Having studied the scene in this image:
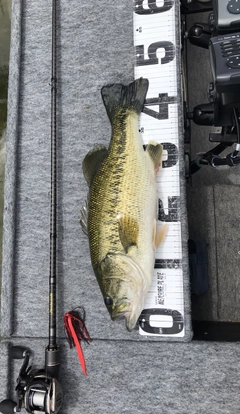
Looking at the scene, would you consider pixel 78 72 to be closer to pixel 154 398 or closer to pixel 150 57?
pixel 150 57

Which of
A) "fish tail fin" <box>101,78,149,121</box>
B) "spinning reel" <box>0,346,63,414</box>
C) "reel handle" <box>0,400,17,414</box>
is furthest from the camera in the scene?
"fish tail fin" <box>101,78,149,121</box>

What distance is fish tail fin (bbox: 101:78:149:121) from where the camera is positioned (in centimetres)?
161

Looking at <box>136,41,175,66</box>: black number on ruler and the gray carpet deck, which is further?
<box>136,41,175,66</box>: black number on ruler

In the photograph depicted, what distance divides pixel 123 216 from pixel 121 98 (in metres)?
0.54

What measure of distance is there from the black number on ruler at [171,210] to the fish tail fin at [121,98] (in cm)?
41

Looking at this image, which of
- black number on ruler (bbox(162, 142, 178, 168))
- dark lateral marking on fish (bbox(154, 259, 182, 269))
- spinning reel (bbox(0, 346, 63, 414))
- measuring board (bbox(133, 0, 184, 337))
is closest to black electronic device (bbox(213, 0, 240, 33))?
measuring board (bbox(133, 0, 184, 337))

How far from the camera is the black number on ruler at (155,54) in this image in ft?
5.69

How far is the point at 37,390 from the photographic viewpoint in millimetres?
1403

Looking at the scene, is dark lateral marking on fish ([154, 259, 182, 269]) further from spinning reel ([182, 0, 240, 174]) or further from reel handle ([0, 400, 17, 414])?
reel handle ([0, 400, 17, 414])

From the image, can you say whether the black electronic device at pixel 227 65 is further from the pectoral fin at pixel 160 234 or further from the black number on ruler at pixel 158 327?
the black number on ruler at pixel 158 327

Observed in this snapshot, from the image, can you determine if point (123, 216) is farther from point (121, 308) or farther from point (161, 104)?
point (161, 104)

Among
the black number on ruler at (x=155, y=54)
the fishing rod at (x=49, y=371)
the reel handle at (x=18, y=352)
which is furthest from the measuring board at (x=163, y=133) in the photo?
the reel handle at (x=18, y=352)

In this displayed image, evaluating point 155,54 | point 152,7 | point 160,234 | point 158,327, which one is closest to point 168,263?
point 160,234

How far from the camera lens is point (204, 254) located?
1723 mm
